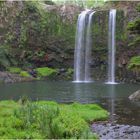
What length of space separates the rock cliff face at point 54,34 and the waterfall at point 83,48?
109 cm

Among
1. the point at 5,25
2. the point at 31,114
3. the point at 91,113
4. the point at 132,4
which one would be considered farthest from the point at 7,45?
the point at 31,114

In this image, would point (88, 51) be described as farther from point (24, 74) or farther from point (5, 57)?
point (5, 57)

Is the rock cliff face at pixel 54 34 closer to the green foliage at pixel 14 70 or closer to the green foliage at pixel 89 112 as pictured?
the green foliage at pixel 14 70

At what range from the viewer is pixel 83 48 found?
3029 inches

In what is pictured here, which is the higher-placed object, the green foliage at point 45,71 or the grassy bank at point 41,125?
→ the green foliage at point 45,71

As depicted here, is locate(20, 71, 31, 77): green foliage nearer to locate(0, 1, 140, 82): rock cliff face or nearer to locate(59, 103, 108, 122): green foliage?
locate(0, 1, 140, 82): rock cliff face

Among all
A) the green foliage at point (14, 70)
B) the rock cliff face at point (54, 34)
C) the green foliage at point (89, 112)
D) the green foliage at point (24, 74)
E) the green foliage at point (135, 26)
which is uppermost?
the rock cliff face at point (54, 34)

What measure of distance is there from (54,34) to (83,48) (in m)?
7.95

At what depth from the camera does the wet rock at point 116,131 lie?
76.0ft

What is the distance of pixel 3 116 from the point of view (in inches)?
1014

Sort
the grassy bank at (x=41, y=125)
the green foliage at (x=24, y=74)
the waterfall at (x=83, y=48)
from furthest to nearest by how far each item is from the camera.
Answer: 1. the waterfall at (x=83, y=48)
2. the green foliage at (x=24, y=74)
3. the grassy bank at (x=41, y=125)

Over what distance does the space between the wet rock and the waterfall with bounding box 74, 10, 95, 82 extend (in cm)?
4574

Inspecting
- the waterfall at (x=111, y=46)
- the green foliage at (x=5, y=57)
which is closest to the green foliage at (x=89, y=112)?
the waterfall at (x=111, y=46)

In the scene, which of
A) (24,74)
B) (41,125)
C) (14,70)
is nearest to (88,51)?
(24,74)
